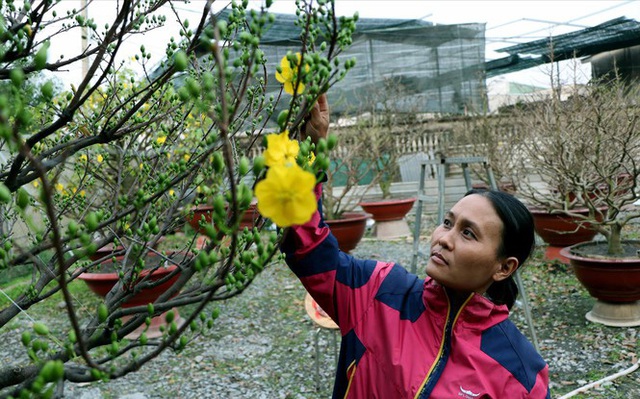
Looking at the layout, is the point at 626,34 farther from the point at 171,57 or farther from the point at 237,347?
the point at 171,57

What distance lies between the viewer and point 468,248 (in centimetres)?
176

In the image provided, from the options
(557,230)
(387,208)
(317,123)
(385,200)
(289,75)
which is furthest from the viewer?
(385,200)

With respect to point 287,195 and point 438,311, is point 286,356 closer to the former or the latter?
point 438,311

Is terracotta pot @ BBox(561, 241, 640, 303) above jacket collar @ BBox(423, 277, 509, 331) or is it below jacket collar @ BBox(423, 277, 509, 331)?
below

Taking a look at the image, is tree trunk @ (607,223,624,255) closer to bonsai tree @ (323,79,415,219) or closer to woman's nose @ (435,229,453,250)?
woman's nose @ (435,229,453,250)

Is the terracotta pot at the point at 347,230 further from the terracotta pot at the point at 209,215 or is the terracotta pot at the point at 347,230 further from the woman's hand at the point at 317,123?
the woman's hand at the point at 317,123

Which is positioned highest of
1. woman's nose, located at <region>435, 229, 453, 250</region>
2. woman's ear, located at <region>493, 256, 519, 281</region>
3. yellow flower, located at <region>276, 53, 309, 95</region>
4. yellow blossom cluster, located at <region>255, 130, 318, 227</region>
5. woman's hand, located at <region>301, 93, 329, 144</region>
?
yellow flower, located at <region>276, 53, 309, 95</region>

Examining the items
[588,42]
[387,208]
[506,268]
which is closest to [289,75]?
[506,268]

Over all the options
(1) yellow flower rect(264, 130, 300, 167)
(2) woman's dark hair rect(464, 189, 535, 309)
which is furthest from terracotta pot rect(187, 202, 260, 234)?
(2) woman's dark hair rect(464, 189, 535, 309)

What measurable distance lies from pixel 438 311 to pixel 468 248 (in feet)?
0.76

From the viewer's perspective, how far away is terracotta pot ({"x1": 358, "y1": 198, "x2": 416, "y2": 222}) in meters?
9.34

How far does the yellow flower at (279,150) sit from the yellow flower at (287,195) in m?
0.09

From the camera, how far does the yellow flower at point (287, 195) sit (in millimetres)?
655

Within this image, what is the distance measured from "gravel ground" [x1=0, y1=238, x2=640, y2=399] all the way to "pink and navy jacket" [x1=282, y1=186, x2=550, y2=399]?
225cm
